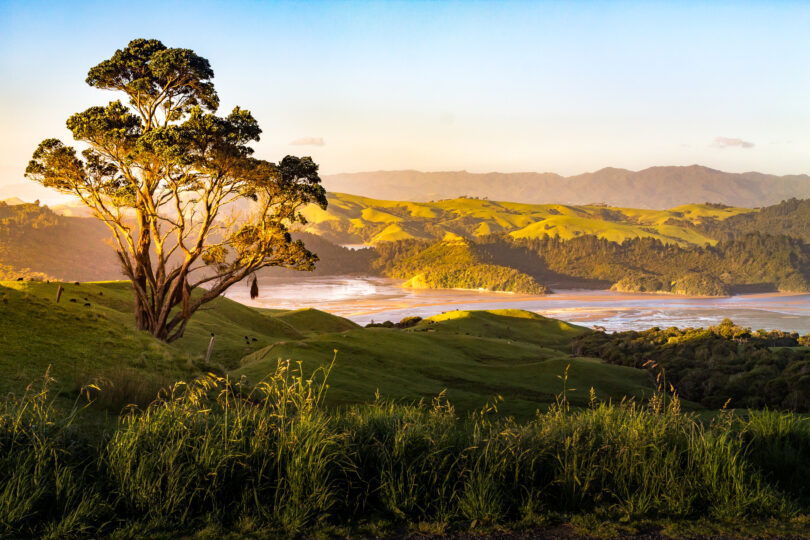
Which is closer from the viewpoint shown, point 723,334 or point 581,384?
point 581,384

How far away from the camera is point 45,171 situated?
27344 millimetres

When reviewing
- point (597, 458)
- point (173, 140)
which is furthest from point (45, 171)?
point (597, 458)

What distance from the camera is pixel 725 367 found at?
132 ft

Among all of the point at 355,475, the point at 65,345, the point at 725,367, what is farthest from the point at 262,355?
the point at 725,367

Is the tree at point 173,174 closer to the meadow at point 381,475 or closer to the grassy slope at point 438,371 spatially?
the grassy slope at point 438,371

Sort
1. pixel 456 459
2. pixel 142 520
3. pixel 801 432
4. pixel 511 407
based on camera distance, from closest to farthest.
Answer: pixel 142 520
pixel 456 459
pixel 801 432
pixel 511 407

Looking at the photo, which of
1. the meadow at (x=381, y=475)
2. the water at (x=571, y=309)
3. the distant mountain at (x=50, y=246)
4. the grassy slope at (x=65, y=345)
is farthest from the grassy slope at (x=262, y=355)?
the distant mountain at (x=50, y=246)

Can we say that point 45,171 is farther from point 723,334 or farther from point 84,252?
point 84,252

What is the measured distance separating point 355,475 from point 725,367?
4005 cm

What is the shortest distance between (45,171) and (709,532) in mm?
30196

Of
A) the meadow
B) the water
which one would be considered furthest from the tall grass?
the water

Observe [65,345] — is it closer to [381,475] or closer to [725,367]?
[381,475]

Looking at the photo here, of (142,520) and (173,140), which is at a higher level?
(173,140)

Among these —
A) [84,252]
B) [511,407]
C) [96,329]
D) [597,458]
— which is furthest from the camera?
[84,252]
